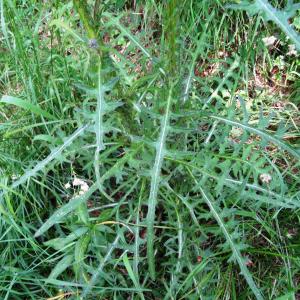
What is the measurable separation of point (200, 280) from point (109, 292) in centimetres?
35

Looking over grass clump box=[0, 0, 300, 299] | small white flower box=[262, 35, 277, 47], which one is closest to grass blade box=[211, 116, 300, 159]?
grass clump box=[0, 0, 300, 299]

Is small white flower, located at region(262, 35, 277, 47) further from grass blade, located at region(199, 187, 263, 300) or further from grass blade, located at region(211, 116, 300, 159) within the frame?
grass blade, located at region(199, 187, 263, 300)

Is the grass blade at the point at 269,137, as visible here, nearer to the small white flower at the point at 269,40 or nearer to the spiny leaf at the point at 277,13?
the spiny leaf at the point at 277,13

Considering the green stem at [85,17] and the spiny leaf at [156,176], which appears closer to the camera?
the green stem at [85,17]

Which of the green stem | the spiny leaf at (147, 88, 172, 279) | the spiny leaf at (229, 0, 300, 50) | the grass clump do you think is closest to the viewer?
the spiny leaf at (229, 0, 300, 50)

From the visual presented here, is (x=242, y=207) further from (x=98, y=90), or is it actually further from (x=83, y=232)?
(x=98, y=90)

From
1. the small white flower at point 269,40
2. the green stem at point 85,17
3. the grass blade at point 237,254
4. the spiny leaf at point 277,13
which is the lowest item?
the grass blade at point 237,254

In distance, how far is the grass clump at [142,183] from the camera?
1451mm

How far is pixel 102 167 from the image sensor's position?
192cm

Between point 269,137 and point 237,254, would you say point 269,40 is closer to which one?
Result: point 269,137

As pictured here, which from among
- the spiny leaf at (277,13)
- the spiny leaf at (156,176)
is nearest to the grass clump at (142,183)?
the spiny leaf at (156,176)

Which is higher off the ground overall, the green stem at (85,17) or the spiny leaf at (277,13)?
the spiny leaf at (277,13)

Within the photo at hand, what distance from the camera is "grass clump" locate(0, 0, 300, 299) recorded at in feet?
4.76

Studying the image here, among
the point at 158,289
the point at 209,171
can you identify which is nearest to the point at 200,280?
the point at 158,289
